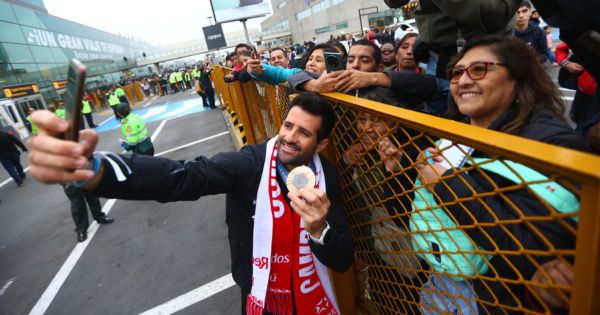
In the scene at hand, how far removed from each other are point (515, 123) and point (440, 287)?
2.63 feet

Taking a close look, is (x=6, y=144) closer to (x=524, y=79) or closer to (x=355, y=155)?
(x=355, y=155)

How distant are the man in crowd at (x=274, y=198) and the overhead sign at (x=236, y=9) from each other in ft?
62.5

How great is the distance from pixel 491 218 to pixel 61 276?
5069 millimetres

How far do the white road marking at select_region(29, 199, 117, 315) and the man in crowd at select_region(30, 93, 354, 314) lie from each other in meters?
3.11

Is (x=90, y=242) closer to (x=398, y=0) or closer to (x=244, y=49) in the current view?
(x=244, y=49)

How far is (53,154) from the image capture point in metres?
0.85

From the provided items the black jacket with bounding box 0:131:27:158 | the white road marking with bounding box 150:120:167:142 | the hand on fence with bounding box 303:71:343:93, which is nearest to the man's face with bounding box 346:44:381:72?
the hand on fence with bounding box 303:71:343:93

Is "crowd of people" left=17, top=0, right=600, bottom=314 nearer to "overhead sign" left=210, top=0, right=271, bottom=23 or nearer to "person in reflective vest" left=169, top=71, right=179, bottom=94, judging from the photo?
"overhead sign" left=210, top=0, right=271, bottom=23

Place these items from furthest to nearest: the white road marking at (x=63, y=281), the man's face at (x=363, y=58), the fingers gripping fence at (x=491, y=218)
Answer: the white road marking at (x=63, y=281), the man's face at (x=363, y=58), the fingers gripping fence at (x=491, y=218)

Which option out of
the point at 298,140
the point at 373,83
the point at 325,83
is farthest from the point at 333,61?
the point at 298,140

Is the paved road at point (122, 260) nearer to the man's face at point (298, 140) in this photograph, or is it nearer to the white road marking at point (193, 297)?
the white road marking at point (193, 297)

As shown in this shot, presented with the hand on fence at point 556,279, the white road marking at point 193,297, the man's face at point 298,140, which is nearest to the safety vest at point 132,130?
the white road marking at point 193,297

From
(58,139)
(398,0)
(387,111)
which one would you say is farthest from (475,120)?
(58,139)

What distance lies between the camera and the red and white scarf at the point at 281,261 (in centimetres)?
166
